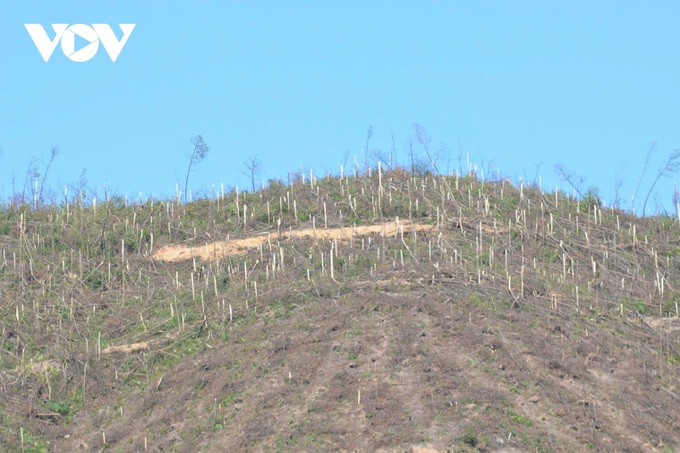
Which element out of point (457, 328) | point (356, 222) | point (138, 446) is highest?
point (356, 222)

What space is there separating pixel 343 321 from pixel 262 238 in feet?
20.0

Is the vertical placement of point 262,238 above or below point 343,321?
above

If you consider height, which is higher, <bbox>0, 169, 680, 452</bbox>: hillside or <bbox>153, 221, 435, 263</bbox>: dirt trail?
<bbox>153, 221, 435, 263</bbox>: dirt trail

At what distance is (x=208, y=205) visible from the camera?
29578mm

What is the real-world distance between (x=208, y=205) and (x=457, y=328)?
10147 millimetres

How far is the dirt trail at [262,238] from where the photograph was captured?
2677 centimetres

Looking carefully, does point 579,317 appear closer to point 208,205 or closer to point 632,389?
point 632,389

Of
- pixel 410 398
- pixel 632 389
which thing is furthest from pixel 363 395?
pixel 632 389

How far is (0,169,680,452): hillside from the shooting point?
739 inches

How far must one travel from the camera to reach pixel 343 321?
21.4 m

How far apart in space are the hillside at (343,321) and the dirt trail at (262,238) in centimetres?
7

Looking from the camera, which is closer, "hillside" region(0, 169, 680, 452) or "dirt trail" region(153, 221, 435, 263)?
"hillside" region(0, 169, 680, 452)

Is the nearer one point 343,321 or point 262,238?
point 343,321

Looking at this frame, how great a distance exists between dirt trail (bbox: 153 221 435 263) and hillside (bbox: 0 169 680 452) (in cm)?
7
